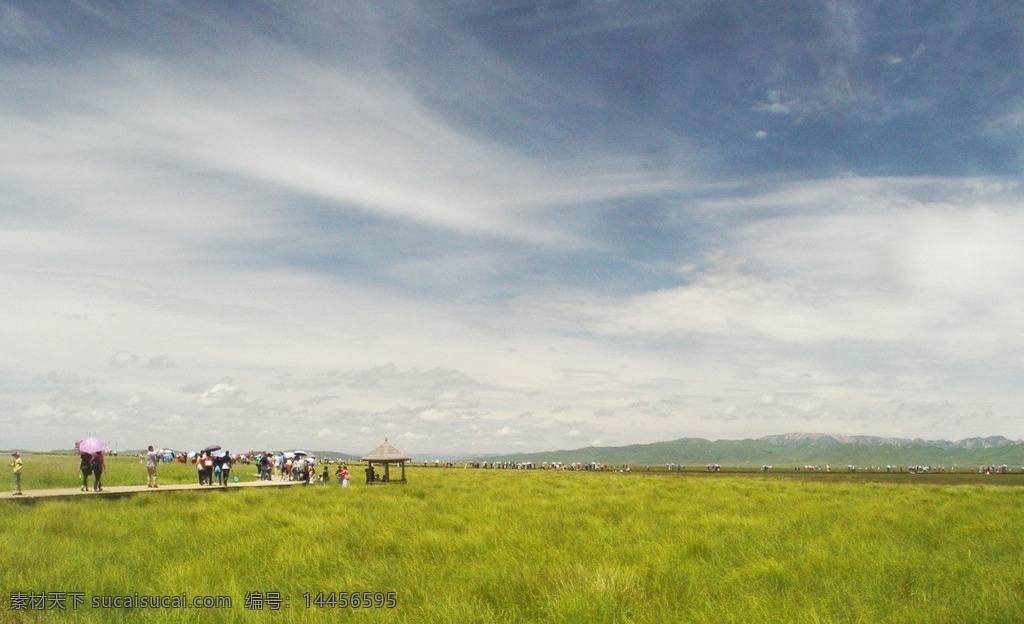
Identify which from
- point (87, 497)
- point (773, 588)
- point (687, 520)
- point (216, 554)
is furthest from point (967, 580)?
point (87, 497)

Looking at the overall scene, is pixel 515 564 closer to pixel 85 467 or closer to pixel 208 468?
pixel 85 467

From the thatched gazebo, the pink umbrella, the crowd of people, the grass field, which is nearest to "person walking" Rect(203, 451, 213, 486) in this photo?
the crowd of people

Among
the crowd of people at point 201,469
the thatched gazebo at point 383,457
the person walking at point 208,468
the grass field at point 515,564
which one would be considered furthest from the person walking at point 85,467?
the thatched gazebo at point 383,457

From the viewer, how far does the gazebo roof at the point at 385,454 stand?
117 ft

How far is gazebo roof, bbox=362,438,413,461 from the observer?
3572cm

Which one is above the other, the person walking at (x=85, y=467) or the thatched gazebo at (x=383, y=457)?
the person walking at (x=85, y=467)

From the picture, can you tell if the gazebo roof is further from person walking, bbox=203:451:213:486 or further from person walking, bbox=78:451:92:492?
person walking, bbox=78:451:92:492

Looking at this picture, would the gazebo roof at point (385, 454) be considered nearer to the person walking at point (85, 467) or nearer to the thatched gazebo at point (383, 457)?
the thatched gazebo at point (383, 457)

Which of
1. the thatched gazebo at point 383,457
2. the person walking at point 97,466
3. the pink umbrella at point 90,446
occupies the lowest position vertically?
the thatched gazebo at point 383,457

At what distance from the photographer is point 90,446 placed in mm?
22875

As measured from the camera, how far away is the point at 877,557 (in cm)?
1062

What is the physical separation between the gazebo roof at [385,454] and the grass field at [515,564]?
18.6 meters

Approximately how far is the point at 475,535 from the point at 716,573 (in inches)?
190

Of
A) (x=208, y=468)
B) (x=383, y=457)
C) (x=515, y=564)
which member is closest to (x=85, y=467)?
(x=208, y=468)
